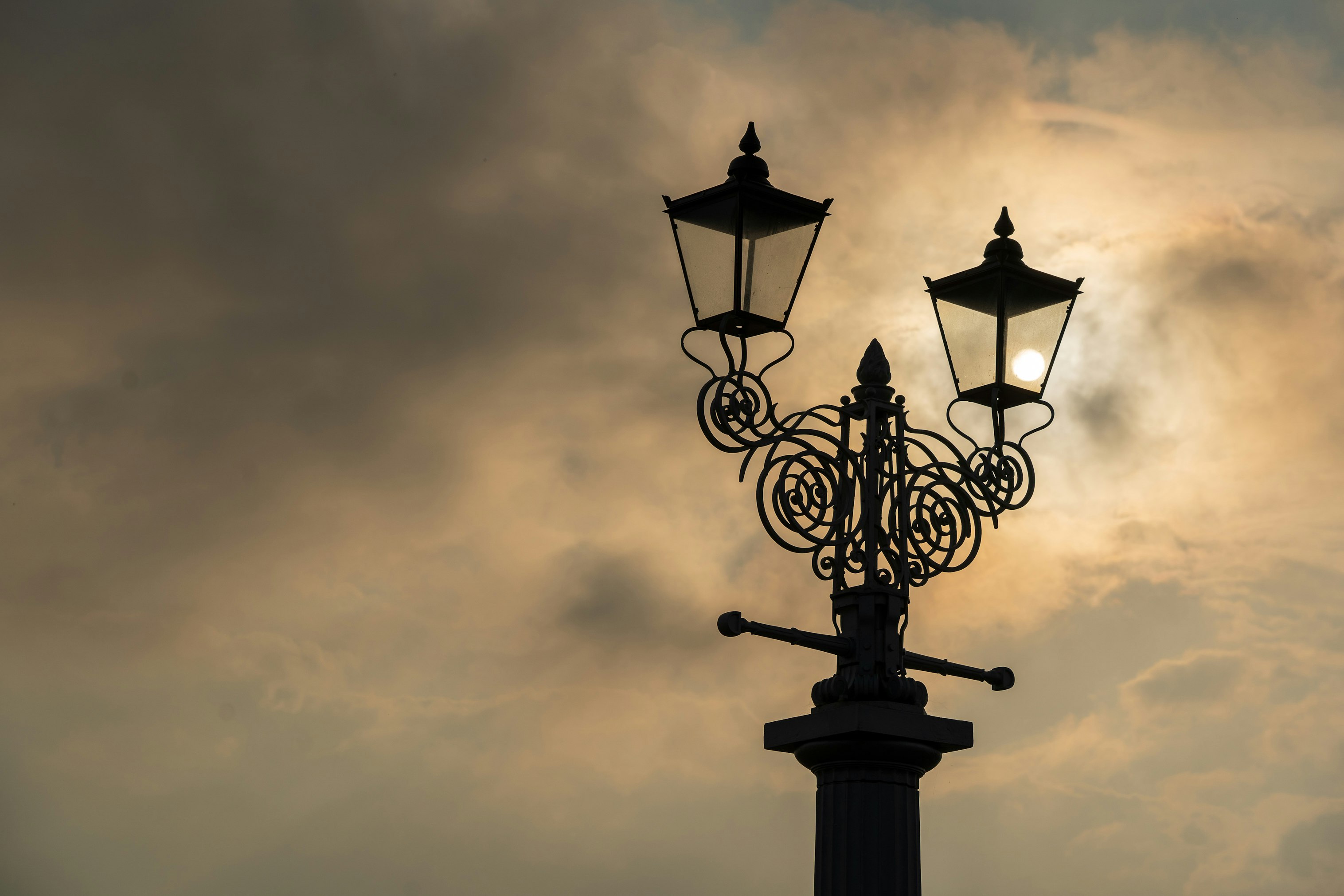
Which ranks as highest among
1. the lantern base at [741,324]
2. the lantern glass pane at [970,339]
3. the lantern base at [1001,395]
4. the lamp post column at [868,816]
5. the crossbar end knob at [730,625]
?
the lantern glass pane at [970,339]

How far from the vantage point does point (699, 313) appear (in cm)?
779

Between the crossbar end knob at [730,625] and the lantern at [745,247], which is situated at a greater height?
the lantern at [745,247]

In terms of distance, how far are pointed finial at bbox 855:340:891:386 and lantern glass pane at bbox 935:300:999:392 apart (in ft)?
1.23

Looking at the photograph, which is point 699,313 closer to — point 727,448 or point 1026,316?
point 727,448

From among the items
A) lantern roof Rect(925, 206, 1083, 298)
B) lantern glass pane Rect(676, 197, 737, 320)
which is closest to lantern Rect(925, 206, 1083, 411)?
lantern roof Rect(925, 206, 1083, 298)

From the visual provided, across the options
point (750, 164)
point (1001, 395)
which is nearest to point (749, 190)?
point (750, 164)

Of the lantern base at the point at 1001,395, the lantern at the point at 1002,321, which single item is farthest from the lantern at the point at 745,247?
the lantern base at the point at 1001,395

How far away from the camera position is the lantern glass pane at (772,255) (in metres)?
7.68

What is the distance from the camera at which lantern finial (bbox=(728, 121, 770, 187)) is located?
7.74m

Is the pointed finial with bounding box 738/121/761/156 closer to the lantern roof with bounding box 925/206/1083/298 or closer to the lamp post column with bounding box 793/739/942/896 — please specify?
the lantern roof with bounding box 925/206/1083/298

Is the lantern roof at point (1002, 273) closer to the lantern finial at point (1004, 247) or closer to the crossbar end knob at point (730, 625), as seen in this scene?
the lantern finial at point (1004, 247)

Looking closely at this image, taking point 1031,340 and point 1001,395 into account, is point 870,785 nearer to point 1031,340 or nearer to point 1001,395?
point 1001,395

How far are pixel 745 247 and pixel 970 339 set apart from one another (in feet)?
4.60

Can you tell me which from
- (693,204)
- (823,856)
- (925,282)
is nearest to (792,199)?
(693,204)
